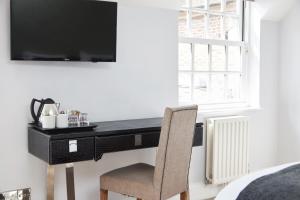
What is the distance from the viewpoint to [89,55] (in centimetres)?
290

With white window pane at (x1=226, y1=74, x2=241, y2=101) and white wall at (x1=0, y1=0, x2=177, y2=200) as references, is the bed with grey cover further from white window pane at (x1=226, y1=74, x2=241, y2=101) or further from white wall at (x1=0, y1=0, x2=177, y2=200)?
white window pane at (x1=226, y1=74, x2=241, y2=101)

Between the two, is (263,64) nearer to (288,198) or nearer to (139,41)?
(139,41)

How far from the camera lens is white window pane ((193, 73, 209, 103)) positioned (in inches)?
152

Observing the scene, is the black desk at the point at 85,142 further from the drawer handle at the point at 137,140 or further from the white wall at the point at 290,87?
the white wall at the point at 290,87

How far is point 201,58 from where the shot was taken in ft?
12.7

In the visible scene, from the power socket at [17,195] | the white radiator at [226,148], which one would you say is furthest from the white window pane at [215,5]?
the power socket at [17,195]

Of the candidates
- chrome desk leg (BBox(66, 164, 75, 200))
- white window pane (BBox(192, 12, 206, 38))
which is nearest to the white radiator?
white window pane (BBox(192, 12, 206, 38))

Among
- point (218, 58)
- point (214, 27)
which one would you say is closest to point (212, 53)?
point (218, 58)

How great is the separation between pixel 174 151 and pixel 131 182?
0.35m

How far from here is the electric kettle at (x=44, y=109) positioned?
258 centimetres

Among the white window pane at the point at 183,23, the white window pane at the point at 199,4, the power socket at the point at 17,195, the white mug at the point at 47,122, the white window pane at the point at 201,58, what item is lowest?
the power socket at the point at 17,195

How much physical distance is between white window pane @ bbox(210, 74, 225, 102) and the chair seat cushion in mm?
1375

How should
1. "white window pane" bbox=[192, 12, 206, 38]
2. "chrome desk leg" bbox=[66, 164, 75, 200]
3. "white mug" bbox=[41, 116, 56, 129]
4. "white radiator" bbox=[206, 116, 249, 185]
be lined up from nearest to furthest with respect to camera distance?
1. "white mug" bbox=[41, 116, 56, 129]
2. "chrome desk leg" bbox=[66, 164, 75, 200]
3. "white radiator" bbox=[206, 116, 249, 185]
4. "white window pane" bbox=[192, 12, 206, 38]

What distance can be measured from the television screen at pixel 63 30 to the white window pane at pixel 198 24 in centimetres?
106
